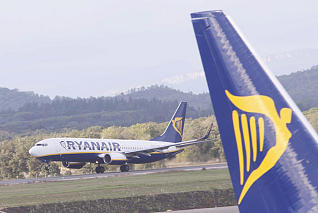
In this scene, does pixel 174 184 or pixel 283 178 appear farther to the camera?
pixel 174 184

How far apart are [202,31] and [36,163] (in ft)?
149

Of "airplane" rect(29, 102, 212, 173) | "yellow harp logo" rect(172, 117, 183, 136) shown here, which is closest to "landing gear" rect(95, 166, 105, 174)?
"airplane" rect(29, 102, 212, 173)

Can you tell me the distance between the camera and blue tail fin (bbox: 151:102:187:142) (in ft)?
155

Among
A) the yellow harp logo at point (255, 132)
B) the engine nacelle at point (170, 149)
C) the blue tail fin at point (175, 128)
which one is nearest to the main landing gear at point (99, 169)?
the engine nacelle at point (170, 149)

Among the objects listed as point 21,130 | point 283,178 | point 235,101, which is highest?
point 235,101

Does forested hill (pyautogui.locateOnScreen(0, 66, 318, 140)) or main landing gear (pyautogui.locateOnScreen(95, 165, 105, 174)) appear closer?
main landing gear (pyautogui.locateOnScreen(95, 165, 105, 174))

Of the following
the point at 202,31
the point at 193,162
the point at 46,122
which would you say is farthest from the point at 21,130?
the point at 202,31

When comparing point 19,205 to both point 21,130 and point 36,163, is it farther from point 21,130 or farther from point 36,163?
point 21,130

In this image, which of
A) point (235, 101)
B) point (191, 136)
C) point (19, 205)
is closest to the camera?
point (235, 101)

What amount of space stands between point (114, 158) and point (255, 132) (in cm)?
3661

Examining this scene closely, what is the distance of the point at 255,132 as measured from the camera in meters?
3.73

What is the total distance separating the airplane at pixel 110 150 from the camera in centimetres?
3650

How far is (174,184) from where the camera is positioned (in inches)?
1024

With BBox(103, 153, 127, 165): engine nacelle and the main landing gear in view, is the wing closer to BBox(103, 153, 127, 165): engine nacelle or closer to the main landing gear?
BBox(103, 153, 127, 165): engine nacelle
